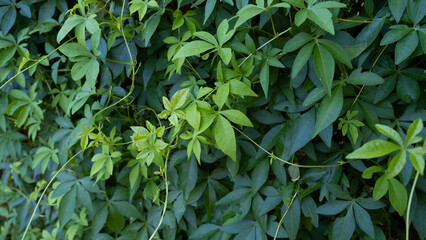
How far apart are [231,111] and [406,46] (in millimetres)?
A: 567

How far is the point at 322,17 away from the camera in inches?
38.8

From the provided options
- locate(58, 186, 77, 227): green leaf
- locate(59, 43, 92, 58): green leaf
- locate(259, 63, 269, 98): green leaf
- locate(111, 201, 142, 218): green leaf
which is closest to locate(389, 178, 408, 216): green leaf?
locate(259, 63, 269, 98): green leaf

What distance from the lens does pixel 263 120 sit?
135 cm

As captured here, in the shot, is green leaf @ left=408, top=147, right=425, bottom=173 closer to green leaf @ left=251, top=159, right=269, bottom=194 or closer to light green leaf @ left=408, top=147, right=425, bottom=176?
light green leaf @ left=408, top=147, right=425, bottom=176

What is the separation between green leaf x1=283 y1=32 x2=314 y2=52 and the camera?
1.11m

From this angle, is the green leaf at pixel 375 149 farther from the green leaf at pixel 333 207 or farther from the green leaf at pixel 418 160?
the green leaf at pixel 333 207

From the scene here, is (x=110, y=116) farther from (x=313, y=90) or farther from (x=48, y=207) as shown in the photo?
(x=313, y=90)

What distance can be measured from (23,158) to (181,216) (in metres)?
1.09

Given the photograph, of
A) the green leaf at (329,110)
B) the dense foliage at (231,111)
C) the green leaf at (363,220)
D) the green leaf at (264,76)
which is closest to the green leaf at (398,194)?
the dense foliage at (231,111)

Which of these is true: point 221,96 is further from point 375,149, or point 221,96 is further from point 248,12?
point 375,149

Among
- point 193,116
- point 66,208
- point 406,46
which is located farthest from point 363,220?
point 66,208

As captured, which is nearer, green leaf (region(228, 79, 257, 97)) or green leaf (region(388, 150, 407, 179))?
green leaf (region(388, 150, 407, 179))

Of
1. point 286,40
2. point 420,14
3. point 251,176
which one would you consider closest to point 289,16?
point 286,40

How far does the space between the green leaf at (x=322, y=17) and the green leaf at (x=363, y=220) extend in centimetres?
67
